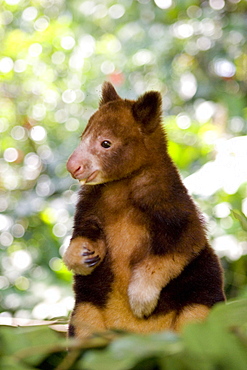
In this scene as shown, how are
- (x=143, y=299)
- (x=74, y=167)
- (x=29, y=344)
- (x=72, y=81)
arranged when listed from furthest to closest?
(x=72, y=81) < (x=74, y=167) < (x=143, y=299) < (x=29, y=344)

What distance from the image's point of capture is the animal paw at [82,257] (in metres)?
1.52

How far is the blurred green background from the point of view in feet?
14.7

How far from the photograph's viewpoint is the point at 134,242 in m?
1.53

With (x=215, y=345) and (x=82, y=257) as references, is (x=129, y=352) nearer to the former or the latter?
(x=215, y=345)

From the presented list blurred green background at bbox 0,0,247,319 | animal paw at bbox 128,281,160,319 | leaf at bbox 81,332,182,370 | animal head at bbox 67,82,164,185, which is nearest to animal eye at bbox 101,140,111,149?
animal head at bbox 67,82,164,185

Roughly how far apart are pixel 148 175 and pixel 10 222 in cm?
313

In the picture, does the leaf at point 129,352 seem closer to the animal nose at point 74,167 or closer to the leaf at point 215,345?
the leaf at point 215,345

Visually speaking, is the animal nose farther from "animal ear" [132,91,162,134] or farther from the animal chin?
"animal ear" [132,91,162,134]

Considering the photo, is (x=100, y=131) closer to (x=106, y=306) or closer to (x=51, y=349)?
(x=106, y=306)

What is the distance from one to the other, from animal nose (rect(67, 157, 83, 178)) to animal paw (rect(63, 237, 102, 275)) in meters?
0.17

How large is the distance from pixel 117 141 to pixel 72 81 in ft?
11.0

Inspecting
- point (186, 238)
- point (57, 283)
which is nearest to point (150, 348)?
point (186, 238)

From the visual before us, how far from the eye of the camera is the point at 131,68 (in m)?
4.79

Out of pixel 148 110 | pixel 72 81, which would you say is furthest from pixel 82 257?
pixel 72 81
